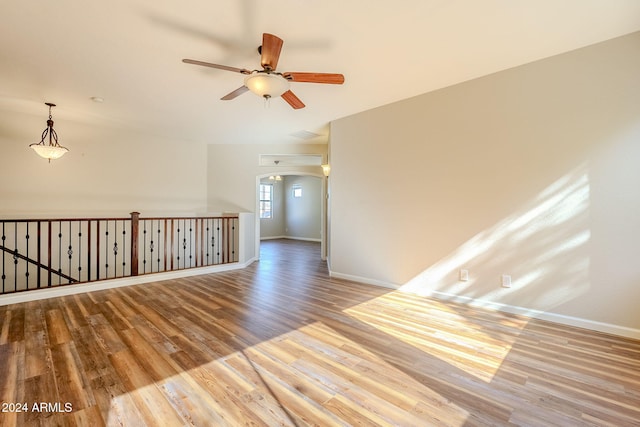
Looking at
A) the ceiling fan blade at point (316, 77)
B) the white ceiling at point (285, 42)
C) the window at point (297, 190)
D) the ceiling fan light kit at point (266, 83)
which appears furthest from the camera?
the window at point (297, 190)

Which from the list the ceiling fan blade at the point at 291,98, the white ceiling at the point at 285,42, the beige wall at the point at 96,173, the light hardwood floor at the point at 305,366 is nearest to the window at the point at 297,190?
the beige wall at the point at 96,173

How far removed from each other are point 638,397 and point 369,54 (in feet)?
11.8

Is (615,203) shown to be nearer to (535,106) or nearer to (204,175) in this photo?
(535,106)

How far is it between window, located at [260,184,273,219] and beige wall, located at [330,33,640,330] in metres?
7.96

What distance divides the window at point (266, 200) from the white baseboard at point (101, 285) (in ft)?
20.6

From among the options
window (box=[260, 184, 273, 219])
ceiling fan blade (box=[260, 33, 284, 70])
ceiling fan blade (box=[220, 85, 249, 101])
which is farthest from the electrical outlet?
window (box=[260, 184, 273, 219])

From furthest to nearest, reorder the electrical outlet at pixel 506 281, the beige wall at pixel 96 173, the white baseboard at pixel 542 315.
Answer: the beige wall at pixel 96 173 < the electrical outlet at pixel 506 281 < the white baseboard at pixel 542 315

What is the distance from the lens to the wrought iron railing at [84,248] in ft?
15.7

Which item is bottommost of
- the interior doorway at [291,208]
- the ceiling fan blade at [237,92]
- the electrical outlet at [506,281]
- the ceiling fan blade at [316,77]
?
the electrical outlet at [506,281]

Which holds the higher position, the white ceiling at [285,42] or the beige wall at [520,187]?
the white ceiling at [285,42]

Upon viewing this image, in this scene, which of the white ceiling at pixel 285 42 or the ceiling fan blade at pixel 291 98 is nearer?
the white ceiling at pixel 285 42

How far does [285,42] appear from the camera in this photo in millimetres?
2826

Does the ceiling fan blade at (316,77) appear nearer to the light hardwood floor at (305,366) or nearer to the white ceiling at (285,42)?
the white ceiling at (285,42)

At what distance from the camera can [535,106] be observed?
3.25m
